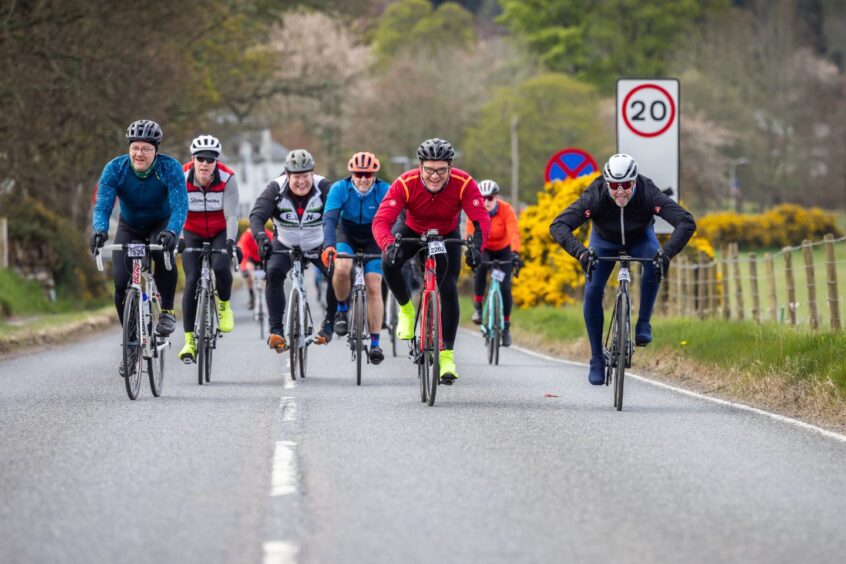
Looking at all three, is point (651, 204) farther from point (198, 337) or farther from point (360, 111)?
point (360, 111)

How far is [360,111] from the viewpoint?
3174 inches

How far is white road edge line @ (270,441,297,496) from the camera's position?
7379 mm

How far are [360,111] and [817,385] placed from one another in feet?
230

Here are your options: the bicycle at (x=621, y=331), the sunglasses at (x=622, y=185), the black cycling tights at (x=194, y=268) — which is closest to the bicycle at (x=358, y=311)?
the black cycling tights at (x=194, y=268)

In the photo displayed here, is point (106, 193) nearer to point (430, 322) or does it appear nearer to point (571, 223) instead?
point (430, 322)

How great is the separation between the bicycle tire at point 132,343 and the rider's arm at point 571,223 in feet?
10.7

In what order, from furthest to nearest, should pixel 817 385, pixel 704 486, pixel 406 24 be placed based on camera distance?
pixel 406 24 → pixel 817 385 → pixel 704 486

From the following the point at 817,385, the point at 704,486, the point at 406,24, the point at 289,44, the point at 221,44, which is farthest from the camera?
the point at 406,24

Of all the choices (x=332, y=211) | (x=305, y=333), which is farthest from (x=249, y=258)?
(x=332, y=211)

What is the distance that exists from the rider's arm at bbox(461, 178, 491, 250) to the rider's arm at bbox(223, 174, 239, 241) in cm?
269

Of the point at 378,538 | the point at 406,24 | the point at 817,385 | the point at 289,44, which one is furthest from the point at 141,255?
the point at 406,24

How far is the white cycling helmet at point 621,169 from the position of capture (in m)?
11.2

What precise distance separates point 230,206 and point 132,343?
2326mm

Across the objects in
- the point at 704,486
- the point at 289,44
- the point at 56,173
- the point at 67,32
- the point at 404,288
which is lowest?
the point at 704,486
